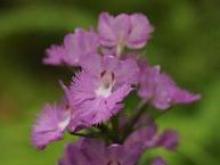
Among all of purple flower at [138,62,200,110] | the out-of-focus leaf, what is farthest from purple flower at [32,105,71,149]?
the out-of-focus leaf

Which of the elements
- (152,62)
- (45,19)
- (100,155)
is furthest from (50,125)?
(45,19)

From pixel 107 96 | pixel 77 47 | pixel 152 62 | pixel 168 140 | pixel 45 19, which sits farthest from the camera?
pixel 45 19

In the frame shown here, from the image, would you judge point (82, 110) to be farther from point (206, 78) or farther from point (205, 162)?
point (206, 78)

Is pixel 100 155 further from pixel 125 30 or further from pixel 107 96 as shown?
pixel 125 30

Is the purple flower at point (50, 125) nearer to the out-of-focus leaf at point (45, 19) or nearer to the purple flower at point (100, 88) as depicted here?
the purple flower at point (100, 88)

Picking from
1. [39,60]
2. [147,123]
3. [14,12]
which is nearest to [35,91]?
[14,12]

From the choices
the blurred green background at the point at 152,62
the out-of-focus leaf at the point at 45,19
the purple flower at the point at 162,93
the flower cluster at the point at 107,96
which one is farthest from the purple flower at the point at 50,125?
the out-of-focus leaf at the point at 45,19
